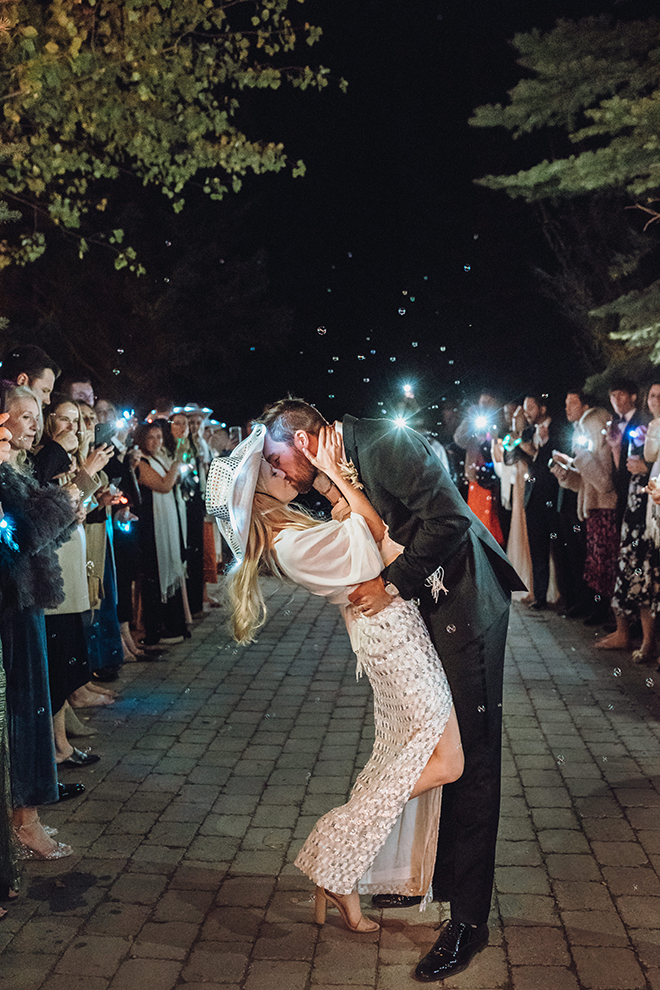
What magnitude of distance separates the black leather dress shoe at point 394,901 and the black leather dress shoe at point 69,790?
2.14m

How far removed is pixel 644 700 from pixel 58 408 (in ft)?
16.1

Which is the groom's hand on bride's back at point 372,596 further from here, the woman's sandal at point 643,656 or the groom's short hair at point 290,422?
the woman's sandal at point 643,656

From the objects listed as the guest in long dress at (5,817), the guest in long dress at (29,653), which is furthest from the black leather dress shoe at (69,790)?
the guest in long dress at (5,817)

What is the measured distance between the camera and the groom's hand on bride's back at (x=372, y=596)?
3.54 m

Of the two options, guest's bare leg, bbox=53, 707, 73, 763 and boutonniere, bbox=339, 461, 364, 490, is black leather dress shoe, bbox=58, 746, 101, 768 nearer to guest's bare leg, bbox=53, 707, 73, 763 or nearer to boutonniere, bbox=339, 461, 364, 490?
guest's bare leg, bbox=53, 707, 73, 763

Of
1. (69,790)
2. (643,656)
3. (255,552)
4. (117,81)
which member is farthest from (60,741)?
(117,81)

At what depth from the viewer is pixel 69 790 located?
535 centimetres

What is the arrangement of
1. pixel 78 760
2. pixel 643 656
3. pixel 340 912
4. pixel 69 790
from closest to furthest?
pixel 340 912
pixel 69 790
pixel 78 760
pixel 643 656

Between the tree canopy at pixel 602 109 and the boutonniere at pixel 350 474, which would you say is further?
the tree canopy at pixel 602 109

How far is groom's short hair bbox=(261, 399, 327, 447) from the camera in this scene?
3.53 meters

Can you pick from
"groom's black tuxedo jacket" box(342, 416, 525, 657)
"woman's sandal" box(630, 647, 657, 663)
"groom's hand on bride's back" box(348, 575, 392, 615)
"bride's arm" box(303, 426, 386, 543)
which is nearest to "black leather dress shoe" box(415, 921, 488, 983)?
"groom's black tuxedo jacket" box(342, 416, 525, 657)

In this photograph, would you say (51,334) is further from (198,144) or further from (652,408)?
(652,408)

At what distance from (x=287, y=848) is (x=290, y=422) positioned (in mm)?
2349

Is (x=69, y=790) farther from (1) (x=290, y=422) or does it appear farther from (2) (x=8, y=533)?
(1) (x=290, y=422)
